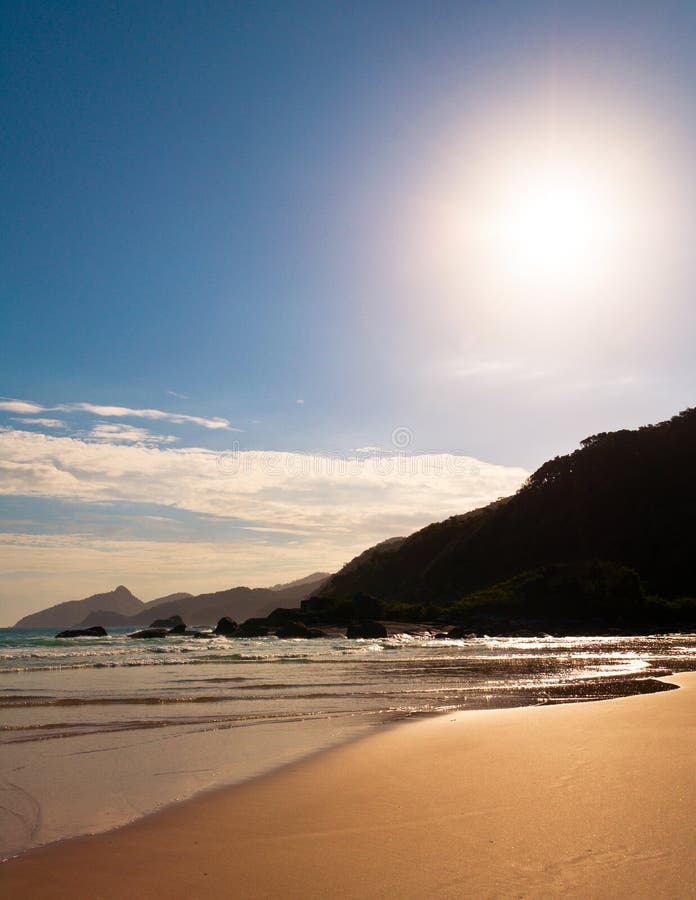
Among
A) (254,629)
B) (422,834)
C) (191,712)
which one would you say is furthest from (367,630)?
(422,834)

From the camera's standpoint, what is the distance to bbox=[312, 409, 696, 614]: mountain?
84.9 metres

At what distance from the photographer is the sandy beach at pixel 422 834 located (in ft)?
15.7

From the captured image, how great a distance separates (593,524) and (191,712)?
86.0 meters

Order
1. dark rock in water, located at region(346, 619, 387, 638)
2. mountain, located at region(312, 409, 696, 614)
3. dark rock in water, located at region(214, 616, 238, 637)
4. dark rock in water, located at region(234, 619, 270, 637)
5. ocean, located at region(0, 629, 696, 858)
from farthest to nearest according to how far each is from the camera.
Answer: mountain, located at region(312, 409, 696, 614), dark rock in water, located at region(214, 616, 238, 637), dark rock in water, located at region(234, 619, 270, 637), dark rock in water, located at region(346, 619, 387, 638), ocean, located at region(0, 629, 696, 858)

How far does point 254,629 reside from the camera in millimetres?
65312

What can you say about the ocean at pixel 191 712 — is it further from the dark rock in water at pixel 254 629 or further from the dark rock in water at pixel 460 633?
the dark rock in water at pixel 254 629

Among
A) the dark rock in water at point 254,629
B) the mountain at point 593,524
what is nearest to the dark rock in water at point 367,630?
the dark rock in water at point 254,629

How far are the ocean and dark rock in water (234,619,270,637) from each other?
36041 mm

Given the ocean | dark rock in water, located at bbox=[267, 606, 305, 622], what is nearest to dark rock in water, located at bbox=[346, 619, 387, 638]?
dark rock in water, located at bbox=[267, 606, 305, 622]

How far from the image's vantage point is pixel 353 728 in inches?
473

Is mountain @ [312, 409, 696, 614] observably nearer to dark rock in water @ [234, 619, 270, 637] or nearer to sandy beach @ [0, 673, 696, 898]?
dark rock in water @ [234, 619, 270, 637]

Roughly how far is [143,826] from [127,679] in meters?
15.8

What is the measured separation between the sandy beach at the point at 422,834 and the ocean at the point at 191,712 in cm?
81

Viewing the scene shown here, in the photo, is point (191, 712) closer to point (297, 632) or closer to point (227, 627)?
point (297, 632)
